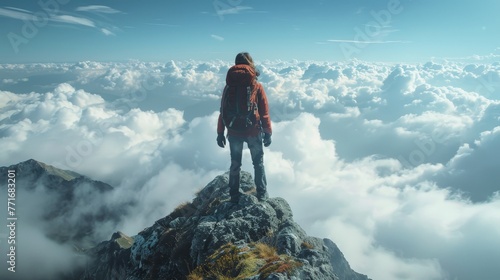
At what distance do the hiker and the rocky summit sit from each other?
5.16 ft

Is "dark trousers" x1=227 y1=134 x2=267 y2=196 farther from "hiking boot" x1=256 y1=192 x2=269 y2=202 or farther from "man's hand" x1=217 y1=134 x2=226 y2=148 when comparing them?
"man's hand" x1=217 y1=134 x2=226 y2=148

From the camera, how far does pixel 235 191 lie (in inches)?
484

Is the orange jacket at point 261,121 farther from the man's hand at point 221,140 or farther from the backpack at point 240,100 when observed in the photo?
the man's hand at point 221,140

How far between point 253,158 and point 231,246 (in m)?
4.29

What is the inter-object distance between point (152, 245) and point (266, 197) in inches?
216

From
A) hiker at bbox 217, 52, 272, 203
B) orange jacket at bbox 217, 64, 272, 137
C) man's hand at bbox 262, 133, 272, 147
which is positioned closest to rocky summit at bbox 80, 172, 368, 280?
hiker at bbox 217, 52, 272, 203

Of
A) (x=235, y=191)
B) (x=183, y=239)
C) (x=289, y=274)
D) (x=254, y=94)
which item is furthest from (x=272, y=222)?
(x=254, y=94)

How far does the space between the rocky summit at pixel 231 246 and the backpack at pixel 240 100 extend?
11.3 ft

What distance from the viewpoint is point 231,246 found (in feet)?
27.8

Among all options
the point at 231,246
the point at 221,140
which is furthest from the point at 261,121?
the point at 231,246

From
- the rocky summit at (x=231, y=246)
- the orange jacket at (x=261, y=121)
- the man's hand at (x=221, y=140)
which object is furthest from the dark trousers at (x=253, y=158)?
the rocky summit at (x=231, y=246)

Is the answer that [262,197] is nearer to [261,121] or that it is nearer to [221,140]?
[221,140]

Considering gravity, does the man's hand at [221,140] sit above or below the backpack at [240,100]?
below

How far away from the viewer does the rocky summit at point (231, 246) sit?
274 inches
